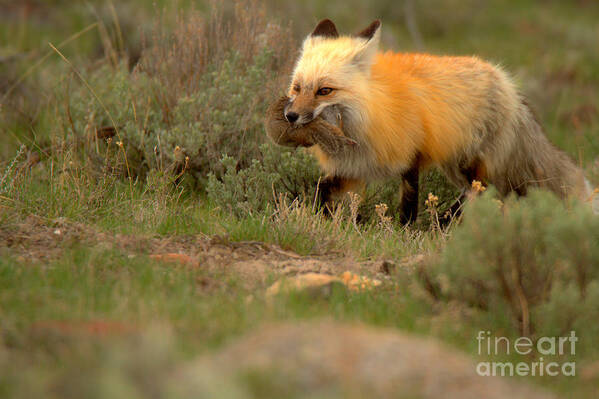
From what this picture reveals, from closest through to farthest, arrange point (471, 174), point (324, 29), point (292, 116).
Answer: point (292, 116), point (324, 29), point (471, 174)

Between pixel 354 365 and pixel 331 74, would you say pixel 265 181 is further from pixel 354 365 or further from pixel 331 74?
pixel 354 365

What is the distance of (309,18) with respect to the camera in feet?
41.8

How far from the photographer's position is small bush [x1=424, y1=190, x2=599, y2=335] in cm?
341

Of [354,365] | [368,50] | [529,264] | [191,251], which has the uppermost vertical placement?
[368,50]

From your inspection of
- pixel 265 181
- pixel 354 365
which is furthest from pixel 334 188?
pixel 354 365

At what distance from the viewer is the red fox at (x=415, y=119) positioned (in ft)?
17.6

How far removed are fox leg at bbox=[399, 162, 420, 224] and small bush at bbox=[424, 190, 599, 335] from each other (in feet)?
6.76

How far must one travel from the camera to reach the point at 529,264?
3.59 meters

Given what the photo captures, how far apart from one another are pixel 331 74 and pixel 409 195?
1.33 m

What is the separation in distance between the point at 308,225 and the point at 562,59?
12.1 m

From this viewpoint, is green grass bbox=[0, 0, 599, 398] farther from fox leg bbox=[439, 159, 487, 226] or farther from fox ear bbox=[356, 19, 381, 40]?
fox ear bbox=[356, 19, 381, 40]

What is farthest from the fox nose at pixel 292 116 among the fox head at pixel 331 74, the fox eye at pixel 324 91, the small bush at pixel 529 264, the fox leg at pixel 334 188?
the small bush at pixel 529 264

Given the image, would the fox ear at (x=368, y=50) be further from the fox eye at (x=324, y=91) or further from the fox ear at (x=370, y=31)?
the fox eye at (x=324, y=91)

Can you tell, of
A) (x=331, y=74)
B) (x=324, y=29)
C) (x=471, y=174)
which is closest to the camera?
(x=331, y=74)
